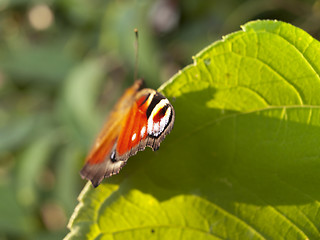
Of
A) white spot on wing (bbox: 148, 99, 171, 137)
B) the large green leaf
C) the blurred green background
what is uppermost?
the blurred green background

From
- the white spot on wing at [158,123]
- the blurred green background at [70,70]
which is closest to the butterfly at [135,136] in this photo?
the white spot on wing at [158,123]

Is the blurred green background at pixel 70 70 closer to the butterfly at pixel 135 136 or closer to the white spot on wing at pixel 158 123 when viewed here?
the butterfly at pixel 135 136

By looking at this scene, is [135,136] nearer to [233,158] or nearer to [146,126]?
[146,126]

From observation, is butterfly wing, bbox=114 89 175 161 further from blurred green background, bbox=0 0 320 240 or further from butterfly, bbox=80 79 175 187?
blurred green background, bbox=0 0 320 240

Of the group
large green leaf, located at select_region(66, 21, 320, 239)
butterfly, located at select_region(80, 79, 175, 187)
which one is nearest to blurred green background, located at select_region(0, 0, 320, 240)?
butterfly, located at select_region(80, 79, 175, 187)

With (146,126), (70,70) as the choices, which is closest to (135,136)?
(146,126)

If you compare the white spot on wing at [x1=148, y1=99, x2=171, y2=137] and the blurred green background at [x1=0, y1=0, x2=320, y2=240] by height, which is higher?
the blurred green background at [x1=0, y1=0, x2=320, y2=240]
